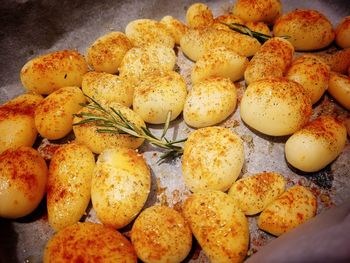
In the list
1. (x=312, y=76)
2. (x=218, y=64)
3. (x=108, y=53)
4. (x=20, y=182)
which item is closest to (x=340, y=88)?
(x=312, y=76)

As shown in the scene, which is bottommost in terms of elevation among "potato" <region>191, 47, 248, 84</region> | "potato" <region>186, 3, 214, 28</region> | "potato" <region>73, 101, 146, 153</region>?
"potato" <region>73, 101, 146, 153</region>

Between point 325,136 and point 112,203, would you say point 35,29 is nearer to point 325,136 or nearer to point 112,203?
point 112,203

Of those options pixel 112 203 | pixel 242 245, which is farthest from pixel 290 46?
pixel 112 203

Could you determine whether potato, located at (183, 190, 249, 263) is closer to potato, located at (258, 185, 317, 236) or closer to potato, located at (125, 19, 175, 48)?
potato, located at (258, 185, 317, 236)

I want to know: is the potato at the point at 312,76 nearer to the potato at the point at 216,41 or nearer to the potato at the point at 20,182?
the potato at the point at 216,41

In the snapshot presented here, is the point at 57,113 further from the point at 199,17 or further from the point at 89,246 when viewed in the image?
the point at 199,17

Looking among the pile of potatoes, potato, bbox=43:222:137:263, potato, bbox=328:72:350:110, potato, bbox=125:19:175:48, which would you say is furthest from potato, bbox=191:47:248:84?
potato, bbox=43:222:137:263

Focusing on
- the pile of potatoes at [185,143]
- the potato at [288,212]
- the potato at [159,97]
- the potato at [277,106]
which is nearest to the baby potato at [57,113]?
the pile of potatoes at [185,143]
